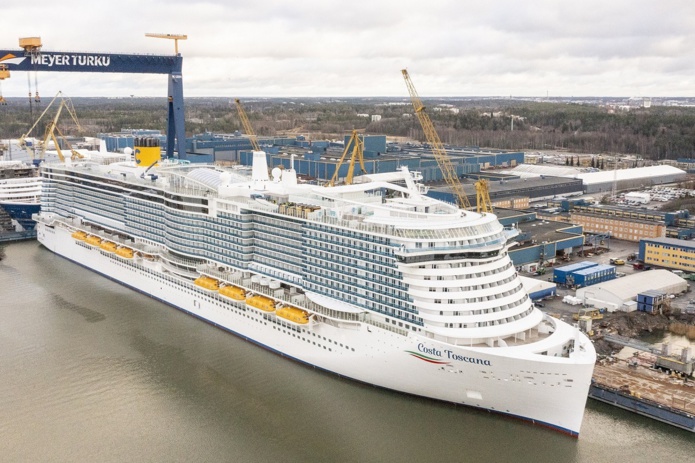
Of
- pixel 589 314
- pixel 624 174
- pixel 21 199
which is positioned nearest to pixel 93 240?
pixel 21 199

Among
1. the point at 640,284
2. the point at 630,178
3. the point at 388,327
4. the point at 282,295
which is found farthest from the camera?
the point at 630,178

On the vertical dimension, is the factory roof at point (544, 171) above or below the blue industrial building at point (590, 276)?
above

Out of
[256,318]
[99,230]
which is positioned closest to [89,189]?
[99,230]

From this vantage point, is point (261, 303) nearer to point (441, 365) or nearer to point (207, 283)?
point (207, 283)

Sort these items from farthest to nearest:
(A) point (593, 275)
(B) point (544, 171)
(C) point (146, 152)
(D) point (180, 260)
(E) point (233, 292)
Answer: (B) point (544, 171) < (C) point (146, 152) < (A) point (593, 275) < (D) point (180, 260) < (E) point (233, 292)

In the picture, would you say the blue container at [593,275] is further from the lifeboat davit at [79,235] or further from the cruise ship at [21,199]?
the cruise ship at [21,199]

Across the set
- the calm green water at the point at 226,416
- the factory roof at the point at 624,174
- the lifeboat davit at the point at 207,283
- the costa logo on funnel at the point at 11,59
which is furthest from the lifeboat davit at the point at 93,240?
the factory roof at the point at 624,174
